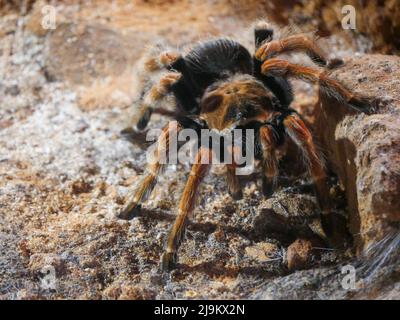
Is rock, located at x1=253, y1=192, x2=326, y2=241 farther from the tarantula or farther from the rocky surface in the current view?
the tarantula

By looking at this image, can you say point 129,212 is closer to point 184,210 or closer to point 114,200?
point 114,200

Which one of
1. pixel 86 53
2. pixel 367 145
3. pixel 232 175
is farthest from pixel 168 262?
pixel 86 53

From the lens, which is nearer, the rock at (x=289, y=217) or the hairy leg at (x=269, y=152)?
the hairy leg at (x=269, y=152)

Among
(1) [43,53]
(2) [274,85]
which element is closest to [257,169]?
(2) [274,85]

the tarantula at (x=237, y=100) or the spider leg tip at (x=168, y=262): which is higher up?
the tarantula at (x=237, y=100)

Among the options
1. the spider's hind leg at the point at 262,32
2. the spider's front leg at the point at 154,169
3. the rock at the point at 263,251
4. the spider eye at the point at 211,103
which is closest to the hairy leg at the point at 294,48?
the spider's hind leg at the point at 262,32

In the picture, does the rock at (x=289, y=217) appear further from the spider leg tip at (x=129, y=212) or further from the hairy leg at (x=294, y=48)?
the hairy leg at (x=294, y=48)

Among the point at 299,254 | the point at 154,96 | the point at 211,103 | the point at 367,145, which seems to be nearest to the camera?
the point at 367,145

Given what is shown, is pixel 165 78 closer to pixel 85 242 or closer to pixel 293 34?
pixel 293 34
